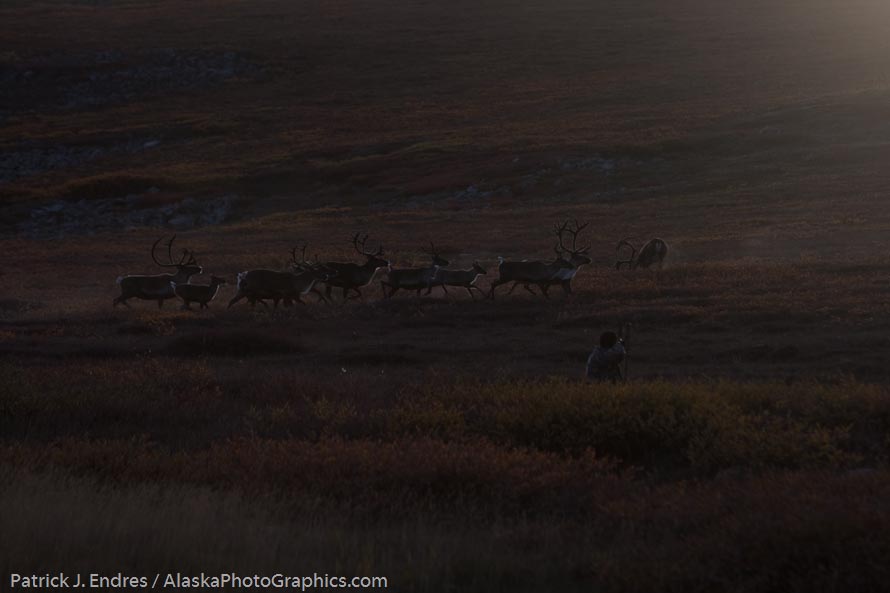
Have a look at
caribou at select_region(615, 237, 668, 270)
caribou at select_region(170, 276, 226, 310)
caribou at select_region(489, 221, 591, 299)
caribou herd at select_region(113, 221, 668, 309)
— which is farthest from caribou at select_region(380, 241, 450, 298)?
caribou at select_region(615, 237, 668, 270)

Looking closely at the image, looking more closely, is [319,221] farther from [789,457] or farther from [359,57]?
[359,57]

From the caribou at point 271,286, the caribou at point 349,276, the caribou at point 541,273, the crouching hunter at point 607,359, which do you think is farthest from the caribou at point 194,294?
the crouching hunter at point 607,359

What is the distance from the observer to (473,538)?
22.7 ft

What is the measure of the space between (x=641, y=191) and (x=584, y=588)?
3984cm

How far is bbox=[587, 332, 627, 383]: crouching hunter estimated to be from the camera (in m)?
12.5

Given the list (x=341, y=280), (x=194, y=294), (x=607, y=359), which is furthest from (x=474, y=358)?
(x=194, y=294)

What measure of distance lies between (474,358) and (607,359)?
4.70 m

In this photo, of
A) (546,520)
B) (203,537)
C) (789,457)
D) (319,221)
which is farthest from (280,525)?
(319,221)

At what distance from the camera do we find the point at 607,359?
1255 cm

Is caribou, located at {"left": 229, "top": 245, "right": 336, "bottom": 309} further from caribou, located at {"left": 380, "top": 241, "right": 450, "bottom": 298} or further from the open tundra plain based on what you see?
caribou, located at {"left": 380, "top": 241, "right": 450, "bottom": 298}

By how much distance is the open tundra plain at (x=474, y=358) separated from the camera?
6.46 meters

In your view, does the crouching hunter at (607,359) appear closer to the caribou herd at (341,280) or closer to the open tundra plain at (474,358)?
the open tundra plain at (474,358)

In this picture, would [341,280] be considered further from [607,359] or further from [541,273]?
[607,359]

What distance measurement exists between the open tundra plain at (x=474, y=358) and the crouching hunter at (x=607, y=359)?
3.17 feet
